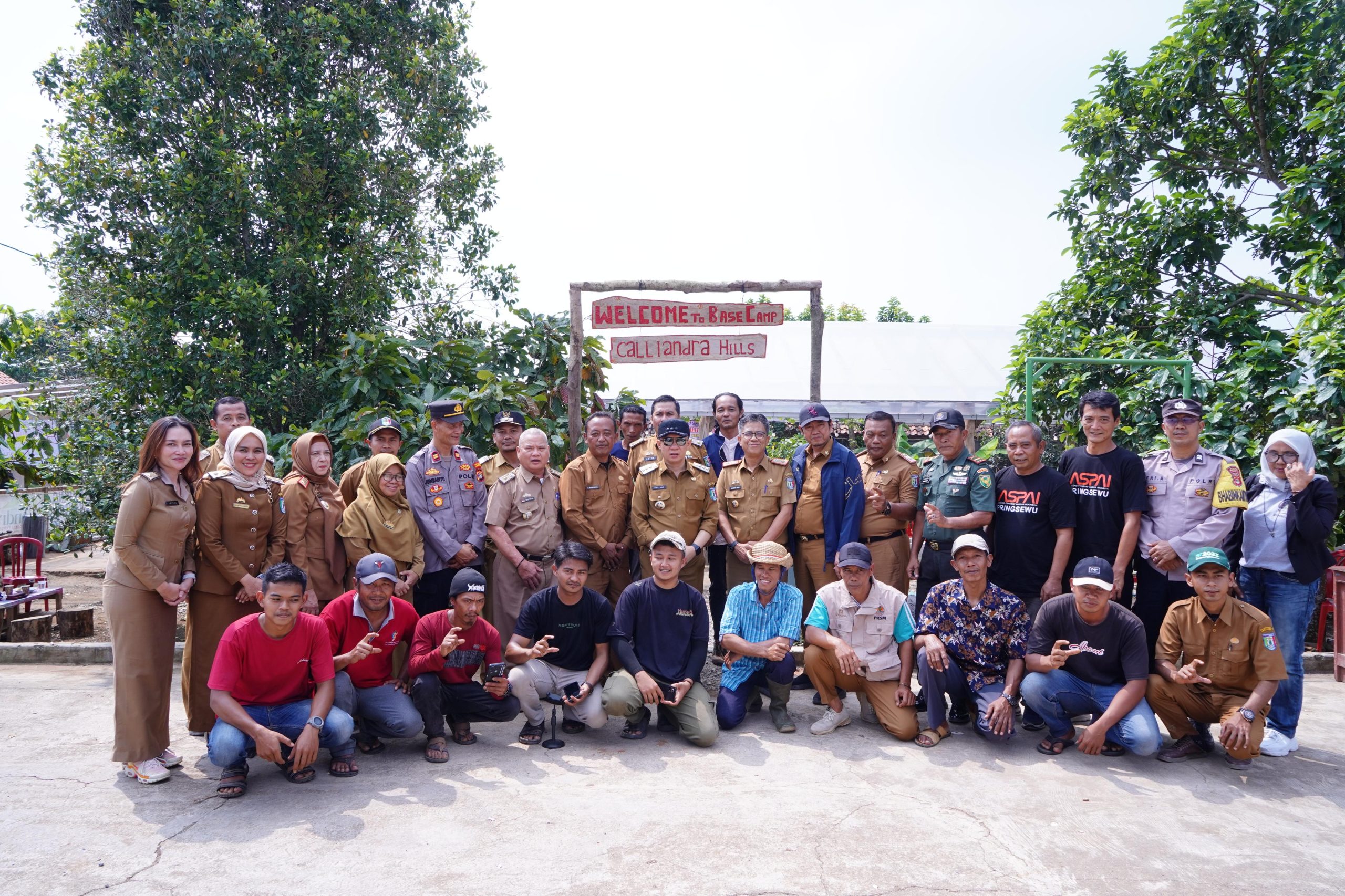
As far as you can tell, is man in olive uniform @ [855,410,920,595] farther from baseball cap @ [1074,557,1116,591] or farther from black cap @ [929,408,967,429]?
baseball cap @ [1074,557,1116,591]

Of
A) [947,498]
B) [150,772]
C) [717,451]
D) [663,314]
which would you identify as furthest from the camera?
[663,314]

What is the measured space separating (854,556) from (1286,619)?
7.98 feet

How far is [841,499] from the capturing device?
5.81 m

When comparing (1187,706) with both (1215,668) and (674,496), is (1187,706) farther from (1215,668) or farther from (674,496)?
(674,496)

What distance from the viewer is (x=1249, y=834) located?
3779 mm

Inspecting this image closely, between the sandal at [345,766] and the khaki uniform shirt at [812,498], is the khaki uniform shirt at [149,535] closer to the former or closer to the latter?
the sandal at [345,766]

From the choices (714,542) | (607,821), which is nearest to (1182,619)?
(714,542)

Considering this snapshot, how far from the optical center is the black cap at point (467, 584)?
15.2 feet

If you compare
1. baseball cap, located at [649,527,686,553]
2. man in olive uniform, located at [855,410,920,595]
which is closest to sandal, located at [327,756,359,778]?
baseball cap, located at [649,527,686,553]

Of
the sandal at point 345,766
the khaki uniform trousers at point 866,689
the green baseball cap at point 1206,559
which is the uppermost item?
the green baseball cap at point 1206,559

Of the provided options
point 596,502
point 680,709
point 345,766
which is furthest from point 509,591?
point 345,766

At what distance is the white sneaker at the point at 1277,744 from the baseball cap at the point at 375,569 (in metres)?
4.77

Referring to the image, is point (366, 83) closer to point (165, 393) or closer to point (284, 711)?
point (165, 393)

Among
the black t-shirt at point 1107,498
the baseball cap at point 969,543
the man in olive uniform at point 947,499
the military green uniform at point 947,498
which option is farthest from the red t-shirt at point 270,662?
the black t-shirt at point 1107,498
